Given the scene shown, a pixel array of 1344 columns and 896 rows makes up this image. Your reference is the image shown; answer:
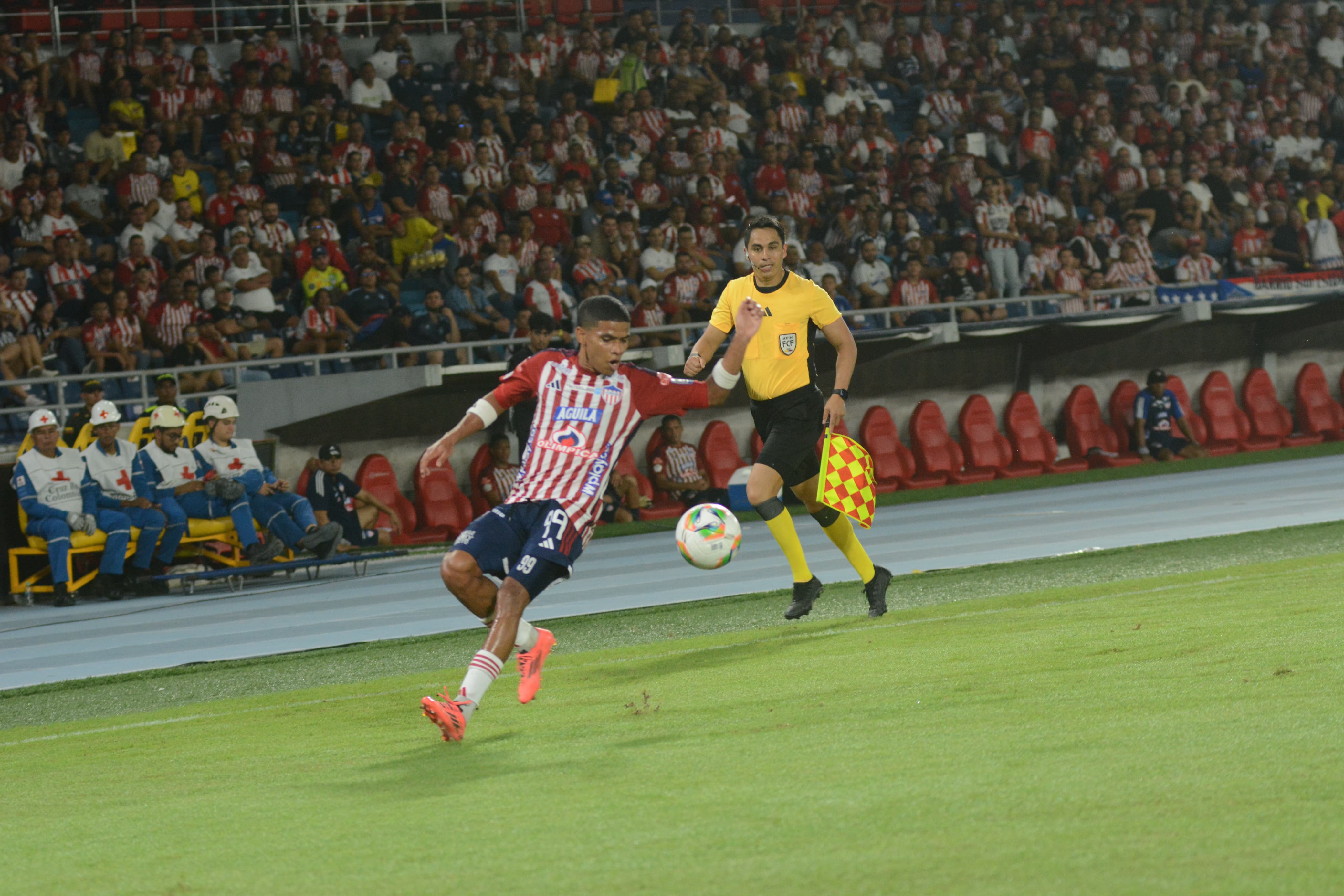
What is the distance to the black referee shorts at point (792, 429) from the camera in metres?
9.38

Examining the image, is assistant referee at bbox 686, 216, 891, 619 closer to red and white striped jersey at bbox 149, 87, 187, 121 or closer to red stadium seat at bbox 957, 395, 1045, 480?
red stadium seat at bbox 957, 395, 1045, 480

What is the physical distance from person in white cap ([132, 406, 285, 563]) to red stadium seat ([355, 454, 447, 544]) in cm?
231

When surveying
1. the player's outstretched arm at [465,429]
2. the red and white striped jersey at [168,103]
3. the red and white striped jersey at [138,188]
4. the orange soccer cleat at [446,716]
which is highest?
the red and white striped jersey at [168,103]

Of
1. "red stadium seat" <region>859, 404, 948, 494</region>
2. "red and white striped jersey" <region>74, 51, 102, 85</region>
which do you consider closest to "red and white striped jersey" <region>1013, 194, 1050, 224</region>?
"red stadium seat" <region>859, 404, 948, 494</region>

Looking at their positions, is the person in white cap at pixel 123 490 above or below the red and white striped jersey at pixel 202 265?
below

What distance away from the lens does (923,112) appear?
24.8m

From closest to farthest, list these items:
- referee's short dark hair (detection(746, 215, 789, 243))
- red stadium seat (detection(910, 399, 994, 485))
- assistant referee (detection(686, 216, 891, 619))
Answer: referee's short dark hair (detection(746, 215, 789, 243))
assistant referee (detection(686, 216, 891, 619))
red stadium seat (detection(910, 399, 994, 485))

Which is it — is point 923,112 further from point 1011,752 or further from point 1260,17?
point 1011,752

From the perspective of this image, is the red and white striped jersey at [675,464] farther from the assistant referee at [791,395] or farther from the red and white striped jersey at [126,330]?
the assistant referee at [791,395]

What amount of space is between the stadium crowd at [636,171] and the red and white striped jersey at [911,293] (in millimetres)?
35

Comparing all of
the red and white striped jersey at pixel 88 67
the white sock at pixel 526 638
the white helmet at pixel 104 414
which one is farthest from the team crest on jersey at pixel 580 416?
the red and white striped jersey at pixel 88 67

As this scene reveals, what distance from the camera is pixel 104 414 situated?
14297mm

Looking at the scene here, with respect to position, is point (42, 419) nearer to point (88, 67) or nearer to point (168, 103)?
point (168, 103)

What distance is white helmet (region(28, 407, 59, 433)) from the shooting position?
1376cm
